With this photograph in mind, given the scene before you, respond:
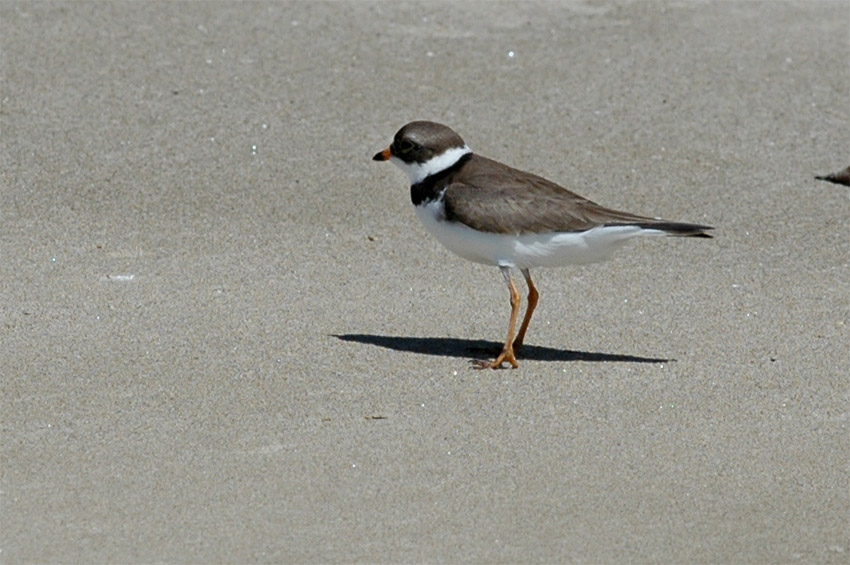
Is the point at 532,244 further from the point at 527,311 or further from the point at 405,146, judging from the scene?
the point at 405,146

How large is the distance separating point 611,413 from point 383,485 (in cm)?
119

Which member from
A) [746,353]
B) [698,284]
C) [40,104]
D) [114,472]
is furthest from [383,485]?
[40,104]

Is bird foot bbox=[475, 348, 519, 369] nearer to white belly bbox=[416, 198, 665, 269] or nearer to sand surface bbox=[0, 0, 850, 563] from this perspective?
sand surface bbox=[0, 0, 850, 563]

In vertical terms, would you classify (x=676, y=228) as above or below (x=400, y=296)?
above

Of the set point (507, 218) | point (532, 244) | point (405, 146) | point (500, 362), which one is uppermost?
point (405, 146)

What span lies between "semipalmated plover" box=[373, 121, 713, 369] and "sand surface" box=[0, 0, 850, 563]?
1.53 ft

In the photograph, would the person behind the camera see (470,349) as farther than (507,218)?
Yes

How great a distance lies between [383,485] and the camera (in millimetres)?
5184

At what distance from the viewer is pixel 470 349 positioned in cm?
671

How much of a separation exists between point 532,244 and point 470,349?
588mm

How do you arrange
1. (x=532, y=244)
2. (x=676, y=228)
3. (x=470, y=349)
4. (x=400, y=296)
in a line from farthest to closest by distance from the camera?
(x=400, y=296) → (x=470, y=349) → (x=532, y=244) → (x=676, y=228)

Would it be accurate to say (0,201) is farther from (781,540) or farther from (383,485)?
(781,540)

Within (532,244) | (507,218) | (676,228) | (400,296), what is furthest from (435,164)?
(676,228)

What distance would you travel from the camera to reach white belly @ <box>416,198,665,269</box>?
6469 millimetres
